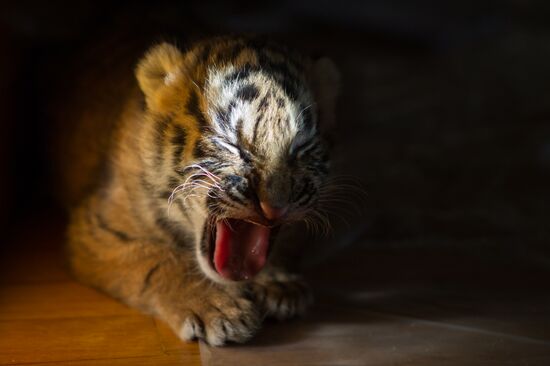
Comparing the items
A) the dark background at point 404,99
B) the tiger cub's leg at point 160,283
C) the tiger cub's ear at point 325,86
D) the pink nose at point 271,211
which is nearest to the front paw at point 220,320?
the tiger cub's leg at point 160,283

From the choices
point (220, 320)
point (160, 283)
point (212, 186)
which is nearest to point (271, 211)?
point (212, 186)

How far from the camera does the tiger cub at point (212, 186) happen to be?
59.9 inches

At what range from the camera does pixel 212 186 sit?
1544mm

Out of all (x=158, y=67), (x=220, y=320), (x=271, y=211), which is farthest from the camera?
(x=158, y=67)

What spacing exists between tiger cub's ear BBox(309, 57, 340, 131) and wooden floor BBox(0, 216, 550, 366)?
1.29 feet

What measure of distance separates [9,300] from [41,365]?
323 mm

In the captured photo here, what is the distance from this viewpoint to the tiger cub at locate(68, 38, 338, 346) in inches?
59.9

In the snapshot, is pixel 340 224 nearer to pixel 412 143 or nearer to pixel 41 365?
pixel 412 143

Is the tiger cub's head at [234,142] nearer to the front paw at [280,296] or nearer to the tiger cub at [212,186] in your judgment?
the tiger cub at [212,186]

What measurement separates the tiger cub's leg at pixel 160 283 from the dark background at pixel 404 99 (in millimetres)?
397

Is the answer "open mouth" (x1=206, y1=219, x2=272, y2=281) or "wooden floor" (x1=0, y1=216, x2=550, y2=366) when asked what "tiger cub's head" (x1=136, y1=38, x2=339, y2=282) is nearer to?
"open mouth" (x1=206, y1=219, x2=272, y2=281)

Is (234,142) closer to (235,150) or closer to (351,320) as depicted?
(235,150)

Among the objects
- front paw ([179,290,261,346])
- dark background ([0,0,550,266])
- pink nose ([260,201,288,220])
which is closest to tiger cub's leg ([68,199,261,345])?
front paw ([179,290,261,346])

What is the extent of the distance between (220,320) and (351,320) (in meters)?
0.29
